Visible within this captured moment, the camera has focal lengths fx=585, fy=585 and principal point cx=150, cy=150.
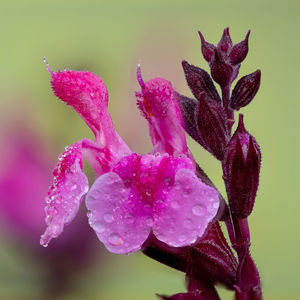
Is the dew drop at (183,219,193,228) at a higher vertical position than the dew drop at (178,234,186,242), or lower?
higher

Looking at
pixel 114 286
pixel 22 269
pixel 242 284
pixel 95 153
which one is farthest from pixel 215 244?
pixel 114 286

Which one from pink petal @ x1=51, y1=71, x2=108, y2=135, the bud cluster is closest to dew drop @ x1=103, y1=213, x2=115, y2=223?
the bud cluster

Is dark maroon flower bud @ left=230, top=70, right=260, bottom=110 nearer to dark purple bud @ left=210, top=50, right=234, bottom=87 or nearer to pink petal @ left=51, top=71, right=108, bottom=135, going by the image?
dark purple bud @ left=210, top=50, right=234, bottom=87

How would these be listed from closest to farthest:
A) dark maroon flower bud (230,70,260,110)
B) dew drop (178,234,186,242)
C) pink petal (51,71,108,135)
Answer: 1. dew drop (178,234,186,242)
2. dark maroon flower bud (230,70,260,110)
3. pink petal (51,71,108,135)

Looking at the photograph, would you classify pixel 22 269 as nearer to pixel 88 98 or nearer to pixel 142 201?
pixel 88 98

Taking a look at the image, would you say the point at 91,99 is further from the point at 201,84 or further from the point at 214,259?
the point at 214,259

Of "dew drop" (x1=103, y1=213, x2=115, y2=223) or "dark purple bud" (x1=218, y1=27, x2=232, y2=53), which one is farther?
"dark purple bud" (x1=218, y1=27, x2=232, y2=53)

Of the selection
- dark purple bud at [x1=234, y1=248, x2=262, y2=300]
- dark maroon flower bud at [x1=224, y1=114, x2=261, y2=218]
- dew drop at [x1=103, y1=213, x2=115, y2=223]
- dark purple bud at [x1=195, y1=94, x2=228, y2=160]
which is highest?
dark purple bud at [x1=195, y1=94, x2=228, y2=160]

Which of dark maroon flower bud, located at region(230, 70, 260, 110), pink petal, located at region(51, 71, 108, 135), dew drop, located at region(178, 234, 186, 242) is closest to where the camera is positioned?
dew drop, located at region(178, 234, 186, 242)

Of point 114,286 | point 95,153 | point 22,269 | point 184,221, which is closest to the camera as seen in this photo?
point 184,221

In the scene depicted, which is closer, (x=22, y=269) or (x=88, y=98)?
(x=88, y=98)
